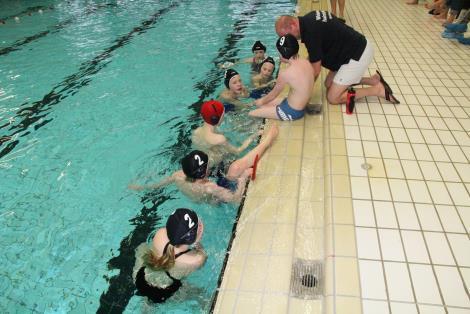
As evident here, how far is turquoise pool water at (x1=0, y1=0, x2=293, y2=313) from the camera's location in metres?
2.72

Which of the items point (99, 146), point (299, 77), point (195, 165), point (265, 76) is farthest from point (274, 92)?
point (99, 146)

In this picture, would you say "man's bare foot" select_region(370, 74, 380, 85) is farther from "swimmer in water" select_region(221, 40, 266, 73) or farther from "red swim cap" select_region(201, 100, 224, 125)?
"red swim cap" select_region(201, 100, 224, 125)

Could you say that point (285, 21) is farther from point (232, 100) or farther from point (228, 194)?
point (228, 194)

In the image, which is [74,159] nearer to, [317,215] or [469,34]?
[317,215]

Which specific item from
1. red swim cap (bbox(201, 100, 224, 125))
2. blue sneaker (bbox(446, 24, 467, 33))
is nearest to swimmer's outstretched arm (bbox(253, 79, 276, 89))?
red swim cap (bbox(201, 100, 224, 125))

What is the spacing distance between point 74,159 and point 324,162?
9.56ft

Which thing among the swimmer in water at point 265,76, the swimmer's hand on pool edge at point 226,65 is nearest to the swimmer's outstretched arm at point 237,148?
the swimmer in water at point 265,76

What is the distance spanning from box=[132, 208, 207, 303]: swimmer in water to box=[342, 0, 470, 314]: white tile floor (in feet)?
3.79

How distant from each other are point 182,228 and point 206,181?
2.85 feet

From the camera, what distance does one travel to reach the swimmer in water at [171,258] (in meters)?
2.23

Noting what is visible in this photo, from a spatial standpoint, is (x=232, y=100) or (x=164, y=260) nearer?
(x=164, y=260)

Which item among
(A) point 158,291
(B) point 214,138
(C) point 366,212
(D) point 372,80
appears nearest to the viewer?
(A) point 158,291

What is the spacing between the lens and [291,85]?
150 inches

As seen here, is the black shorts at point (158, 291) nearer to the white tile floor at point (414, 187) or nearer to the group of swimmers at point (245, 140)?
the group of swimmers at point (245, 140)
